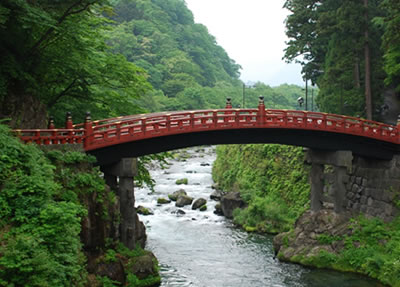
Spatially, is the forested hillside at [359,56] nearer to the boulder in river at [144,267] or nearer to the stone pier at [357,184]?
the stone pier at [357,184]

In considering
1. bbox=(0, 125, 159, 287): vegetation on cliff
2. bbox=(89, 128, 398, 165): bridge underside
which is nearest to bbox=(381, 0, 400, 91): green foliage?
bbox=(89, 128, 398, 165): bridge underside

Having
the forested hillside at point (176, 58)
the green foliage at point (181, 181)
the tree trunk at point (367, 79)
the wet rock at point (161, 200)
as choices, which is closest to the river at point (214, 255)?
the wet rock at point (161, 200)

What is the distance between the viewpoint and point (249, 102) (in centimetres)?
10438

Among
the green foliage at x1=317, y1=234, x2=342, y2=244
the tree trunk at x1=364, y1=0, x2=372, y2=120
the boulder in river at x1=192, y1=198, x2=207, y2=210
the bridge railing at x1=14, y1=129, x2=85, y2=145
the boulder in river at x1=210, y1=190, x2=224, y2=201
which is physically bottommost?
the green foliage at x1=317, y1=234, x2=342, y2=244

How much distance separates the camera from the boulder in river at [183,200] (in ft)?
148

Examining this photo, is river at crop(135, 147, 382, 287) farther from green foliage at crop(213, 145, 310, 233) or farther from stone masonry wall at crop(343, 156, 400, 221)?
stone masonry wall at crop(343, 156, 400, 221)

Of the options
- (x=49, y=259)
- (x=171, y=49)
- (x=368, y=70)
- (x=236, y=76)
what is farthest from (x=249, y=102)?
(x=49, y=259)

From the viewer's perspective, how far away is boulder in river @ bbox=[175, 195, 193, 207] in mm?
45094

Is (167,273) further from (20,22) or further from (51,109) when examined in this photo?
(20,22)

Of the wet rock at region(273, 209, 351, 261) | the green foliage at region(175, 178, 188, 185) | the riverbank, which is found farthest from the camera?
the green foliage at region(175, 178, 188, 185)

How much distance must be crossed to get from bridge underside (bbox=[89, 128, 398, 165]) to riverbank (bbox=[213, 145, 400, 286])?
4.63m

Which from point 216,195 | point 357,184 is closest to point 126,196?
point 357,184

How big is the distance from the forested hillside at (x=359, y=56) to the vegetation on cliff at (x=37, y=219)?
82.0 feet

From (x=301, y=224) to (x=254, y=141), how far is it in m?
7.41
